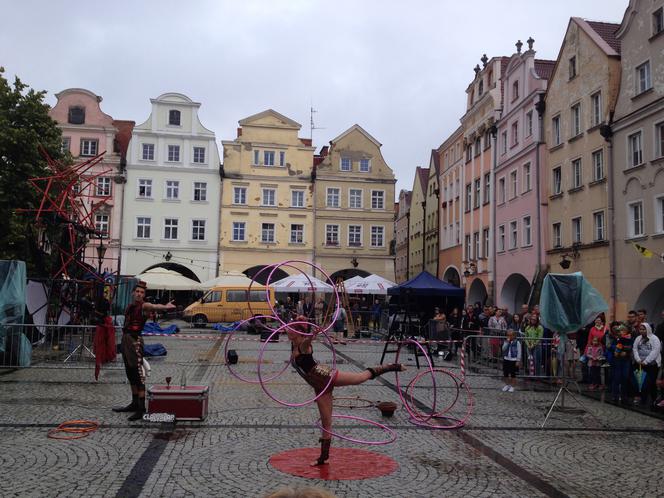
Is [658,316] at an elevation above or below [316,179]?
below

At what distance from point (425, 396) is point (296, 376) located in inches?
161

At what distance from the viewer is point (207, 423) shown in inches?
402

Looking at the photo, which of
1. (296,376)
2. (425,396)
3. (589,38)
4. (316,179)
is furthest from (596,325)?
(316,179)

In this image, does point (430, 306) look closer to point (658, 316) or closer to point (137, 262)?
point (658, 316)

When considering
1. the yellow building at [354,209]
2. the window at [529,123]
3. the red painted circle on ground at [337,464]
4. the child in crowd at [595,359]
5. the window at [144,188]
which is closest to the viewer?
the red painted circle on ground at [337,464]

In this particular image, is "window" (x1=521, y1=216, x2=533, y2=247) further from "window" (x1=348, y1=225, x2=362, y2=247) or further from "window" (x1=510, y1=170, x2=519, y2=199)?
"window" (x1=348, y1=225, x2=362, y2=247)

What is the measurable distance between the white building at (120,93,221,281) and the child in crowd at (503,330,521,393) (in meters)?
36.1

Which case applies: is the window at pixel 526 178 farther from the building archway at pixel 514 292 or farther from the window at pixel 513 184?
the building archway at pixel 514 292

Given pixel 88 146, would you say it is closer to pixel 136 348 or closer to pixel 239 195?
pixel 239 195

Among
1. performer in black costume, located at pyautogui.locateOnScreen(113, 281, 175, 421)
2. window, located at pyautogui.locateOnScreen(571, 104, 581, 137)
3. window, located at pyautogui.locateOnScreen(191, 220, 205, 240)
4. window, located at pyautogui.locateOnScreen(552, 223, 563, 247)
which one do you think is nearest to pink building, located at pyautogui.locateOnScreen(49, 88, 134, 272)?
window, located at pyautogui.locateOnScreen(191, 220, 205, 240)

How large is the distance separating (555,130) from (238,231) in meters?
26.3

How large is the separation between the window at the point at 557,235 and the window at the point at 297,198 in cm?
2371

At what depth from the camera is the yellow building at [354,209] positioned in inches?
2071

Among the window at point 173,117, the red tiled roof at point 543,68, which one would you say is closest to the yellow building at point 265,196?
the window at point 173,117
